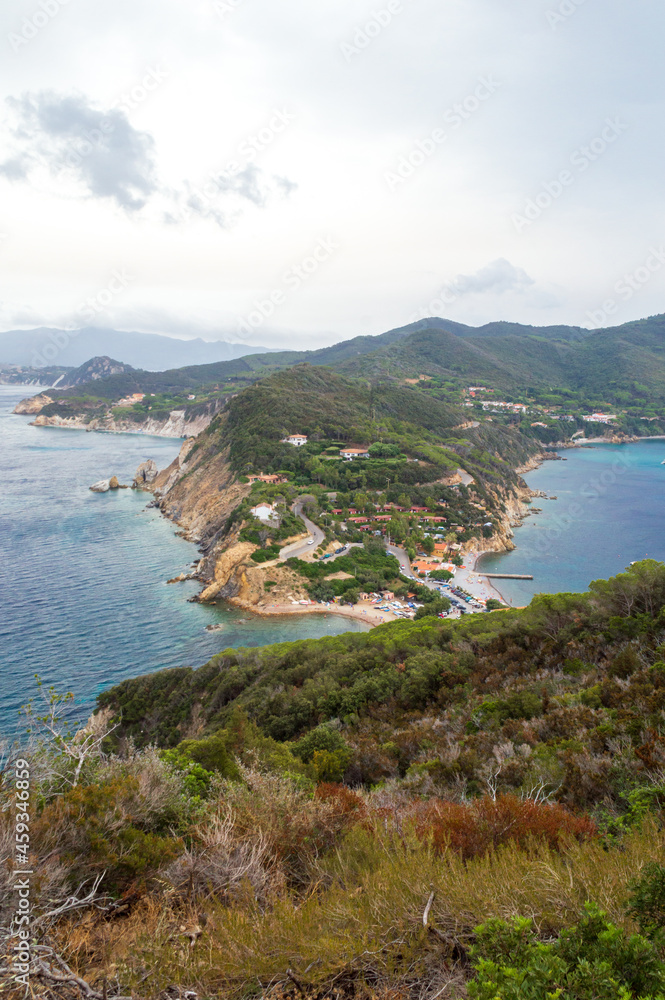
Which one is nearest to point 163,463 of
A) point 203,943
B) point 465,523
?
point 465,523

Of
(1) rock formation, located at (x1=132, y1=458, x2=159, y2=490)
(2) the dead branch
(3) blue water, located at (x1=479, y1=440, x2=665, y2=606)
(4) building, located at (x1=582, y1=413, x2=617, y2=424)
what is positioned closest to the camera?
(2) the dead branch

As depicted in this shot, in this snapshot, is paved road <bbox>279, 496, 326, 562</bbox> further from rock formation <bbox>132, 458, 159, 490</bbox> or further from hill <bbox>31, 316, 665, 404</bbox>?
hill <bbox>31, 316, 665, 404</bbox>

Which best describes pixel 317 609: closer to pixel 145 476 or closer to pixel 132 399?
pixel 145 476

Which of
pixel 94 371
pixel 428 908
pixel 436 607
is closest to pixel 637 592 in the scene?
pixel 428 908

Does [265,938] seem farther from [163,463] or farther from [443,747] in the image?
[163,463]

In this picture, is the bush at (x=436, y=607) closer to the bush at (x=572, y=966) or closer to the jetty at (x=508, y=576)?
the jetty at (x=508, y=576)

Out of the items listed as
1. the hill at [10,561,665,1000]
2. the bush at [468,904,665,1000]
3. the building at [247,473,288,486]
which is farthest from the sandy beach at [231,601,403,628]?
the bush at [468,904,665,1000]
